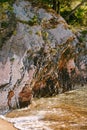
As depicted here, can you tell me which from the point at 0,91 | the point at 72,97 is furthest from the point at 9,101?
the point at 72,97

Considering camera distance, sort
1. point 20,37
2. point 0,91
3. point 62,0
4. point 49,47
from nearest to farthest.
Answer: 1. point 0,91
2. point 20,37
3. point 49,47
4. point 62,0

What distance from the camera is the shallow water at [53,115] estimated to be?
645 inches

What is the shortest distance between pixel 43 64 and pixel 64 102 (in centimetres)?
255

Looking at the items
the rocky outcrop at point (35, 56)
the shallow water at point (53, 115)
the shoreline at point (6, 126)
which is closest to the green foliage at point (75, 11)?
the rocky outcrop at point (35, 56)

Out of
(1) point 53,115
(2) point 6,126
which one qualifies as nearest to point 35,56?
(1) point 53,115

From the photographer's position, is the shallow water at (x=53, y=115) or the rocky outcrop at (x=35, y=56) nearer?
the shallow water at (x=53, y=115)

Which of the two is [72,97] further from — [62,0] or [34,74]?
[62,0]

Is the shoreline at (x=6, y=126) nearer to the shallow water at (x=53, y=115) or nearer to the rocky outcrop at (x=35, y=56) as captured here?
the shallow water at (x=53, y=115)

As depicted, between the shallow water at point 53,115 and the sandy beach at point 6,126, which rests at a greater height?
the sandy beach at point 6,126

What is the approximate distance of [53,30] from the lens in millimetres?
23188

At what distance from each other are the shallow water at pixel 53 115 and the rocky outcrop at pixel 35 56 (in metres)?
0.92

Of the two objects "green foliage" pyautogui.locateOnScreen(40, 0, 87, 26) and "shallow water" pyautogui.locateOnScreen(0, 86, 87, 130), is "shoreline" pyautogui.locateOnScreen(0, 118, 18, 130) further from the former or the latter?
"green foliage" pyautogui.locateOnScreen(40, 0, 87, 26)

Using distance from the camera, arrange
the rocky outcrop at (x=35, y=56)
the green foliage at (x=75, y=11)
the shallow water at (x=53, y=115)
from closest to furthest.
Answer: the shallow water at (x=53, y=115)
the rocky outcrop at (x=35, y=56)
the green foliage at (x=75, y=11)

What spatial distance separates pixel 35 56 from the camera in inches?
828
